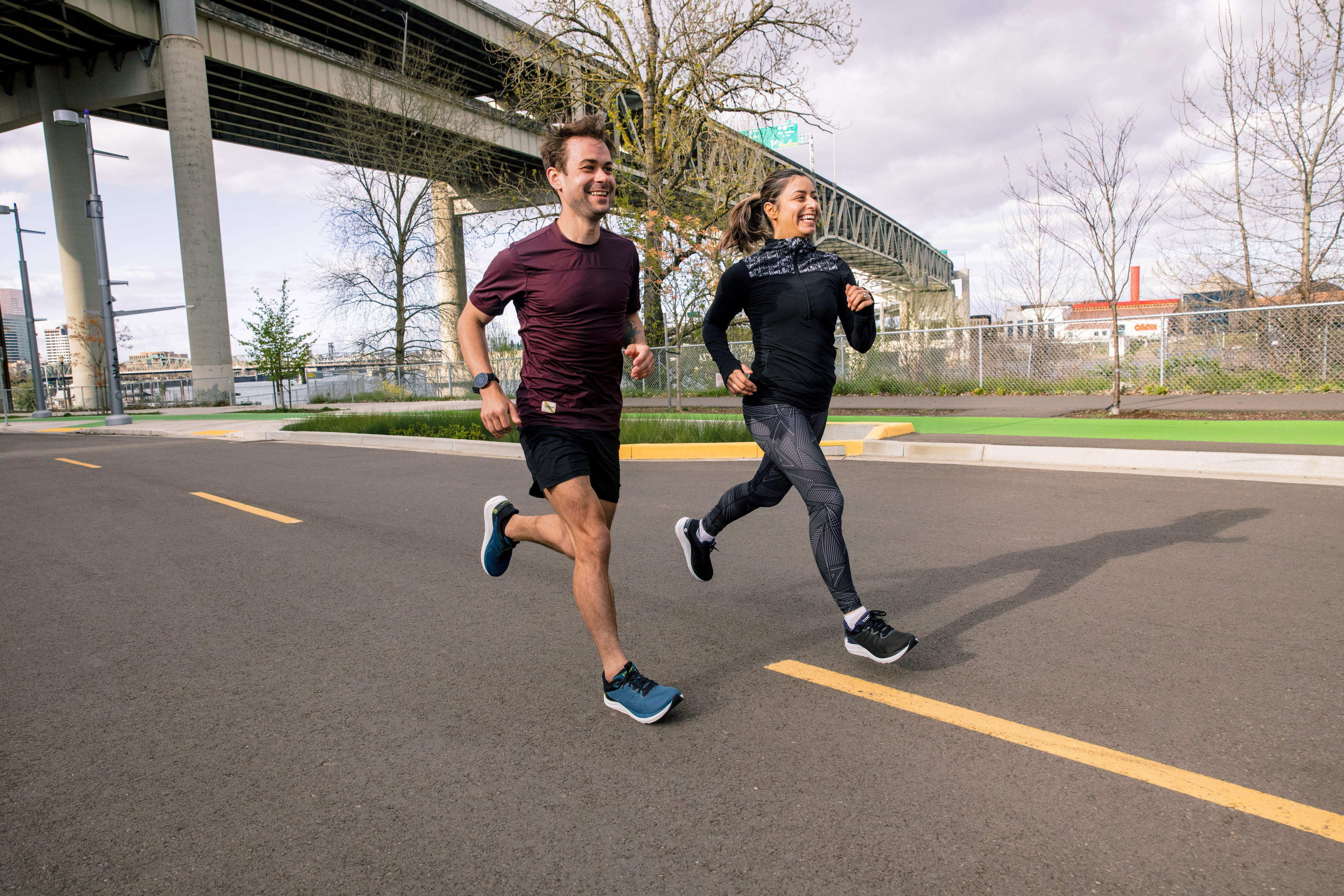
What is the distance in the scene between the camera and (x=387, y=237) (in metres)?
33.8

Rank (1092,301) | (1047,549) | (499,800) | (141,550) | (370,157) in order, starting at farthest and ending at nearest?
(370,157)
(1092,301)
(141,550)
(1047,549)
(499,800)

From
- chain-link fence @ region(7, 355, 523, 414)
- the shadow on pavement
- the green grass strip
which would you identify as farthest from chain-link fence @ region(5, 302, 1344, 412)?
chain-link fence @ region(7, 355, 523, 414)

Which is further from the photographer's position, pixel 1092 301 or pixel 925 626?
pixel 1092 301

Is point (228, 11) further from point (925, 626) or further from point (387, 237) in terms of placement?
point (925, 626)

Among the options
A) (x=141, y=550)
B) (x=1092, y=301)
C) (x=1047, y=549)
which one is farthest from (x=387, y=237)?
(x=1047, y=549)

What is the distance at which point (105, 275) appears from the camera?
79.1 feet

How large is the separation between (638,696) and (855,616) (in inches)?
37.6

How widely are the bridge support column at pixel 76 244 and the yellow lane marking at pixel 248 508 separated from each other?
38.1 m

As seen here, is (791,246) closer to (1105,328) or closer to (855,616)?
(855,616)

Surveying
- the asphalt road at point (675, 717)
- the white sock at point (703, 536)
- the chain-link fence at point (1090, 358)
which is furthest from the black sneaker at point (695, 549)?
the chain-link fence at point (1090, 358)

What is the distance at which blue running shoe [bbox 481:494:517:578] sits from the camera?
3812mm

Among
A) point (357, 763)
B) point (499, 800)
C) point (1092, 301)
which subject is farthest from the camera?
point (1092, 301)

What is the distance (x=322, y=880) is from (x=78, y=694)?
198 centimetres

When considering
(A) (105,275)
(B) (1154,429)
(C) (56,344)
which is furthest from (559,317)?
(C) (56,344)
